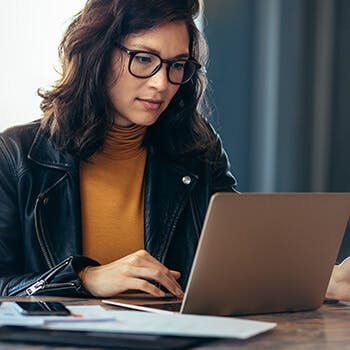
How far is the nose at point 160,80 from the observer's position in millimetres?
2113

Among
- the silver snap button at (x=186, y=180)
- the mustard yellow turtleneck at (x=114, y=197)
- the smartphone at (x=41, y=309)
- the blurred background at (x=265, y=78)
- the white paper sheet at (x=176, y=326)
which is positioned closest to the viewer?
the white paper sheet at (x=176, y=326)

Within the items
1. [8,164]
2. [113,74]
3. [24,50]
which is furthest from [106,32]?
[24,50]

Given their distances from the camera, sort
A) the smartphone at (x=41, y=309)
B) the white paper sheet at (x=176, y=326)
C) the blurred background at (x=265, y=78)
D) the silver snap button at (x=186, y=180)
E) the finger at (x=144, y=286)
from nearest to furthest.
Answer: the white paper sheet at (x=176, y=326) < the smartphone at (x=41, y=309) < the finger at (x=144, y=286) < the silver snap button at (x=186, y=180) < the blurred background at (x=265, y=78)

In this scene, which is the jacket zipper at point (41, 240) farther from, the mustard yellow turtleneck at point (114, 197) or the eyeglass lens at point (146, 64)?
the eyeglass lens at point (146, 64)

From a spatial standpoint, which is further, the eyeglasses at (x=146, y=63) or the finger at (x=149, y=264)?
the eyeglasses at (x=146, y=63)

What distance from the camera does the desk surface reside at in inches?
47.8

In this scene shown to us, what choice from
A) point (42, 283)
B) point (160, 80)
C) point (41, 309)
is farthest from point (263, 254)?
point (160, 80)

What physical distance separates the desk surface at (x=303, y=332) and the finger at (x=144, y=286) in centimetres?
9

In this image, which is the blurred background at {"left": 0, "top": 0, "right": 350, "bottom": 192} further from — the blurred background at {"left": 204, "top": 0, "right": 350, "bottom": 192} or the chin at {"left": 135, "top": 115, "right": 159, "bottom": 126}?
the chin at {"left": 135, "top": 115, "right": 159, "bottom": 126}

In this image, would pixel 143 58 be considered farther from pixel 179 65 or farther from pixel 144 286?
pixel 144 286

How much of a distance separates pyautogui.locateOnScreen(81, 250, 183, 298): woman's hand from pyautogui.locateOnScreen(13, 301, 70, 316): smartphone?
28 centimetres

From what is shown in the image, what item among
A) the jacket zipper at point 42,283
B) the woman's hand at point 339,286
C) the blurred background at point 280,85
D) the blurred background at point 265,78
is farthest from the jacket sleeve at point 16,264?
the blurred background at point 280,85

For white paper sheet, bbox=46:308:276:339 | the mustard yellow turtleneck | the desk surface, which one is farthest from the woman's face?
white paper sheet, bbox=46:308:276:339

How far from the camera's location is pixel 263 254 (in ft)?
4.74
